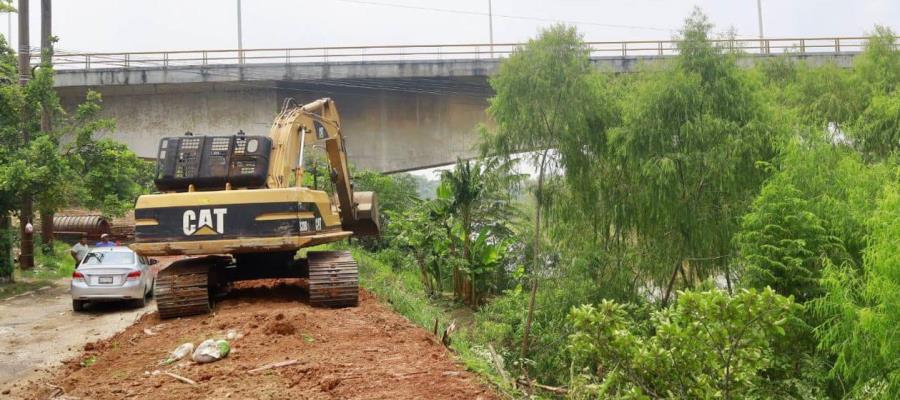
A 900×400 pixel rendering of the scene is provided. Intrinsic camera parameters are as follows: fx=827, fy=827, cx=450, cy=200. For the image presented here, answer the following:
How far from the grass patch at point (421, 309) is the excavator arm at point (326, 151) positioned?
1.39 metres

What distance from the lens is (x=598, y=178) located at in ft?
49.2

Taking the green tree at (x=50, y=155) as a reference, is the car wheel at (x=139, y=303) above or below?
below

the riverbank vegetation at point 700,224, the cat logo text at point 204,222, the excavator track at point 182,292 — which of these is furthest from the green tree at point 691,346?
the excavator track at point 182,292

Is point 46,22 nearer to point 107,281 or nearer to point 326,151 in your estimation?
point 107,281

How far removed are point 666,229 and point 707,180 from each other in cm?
129

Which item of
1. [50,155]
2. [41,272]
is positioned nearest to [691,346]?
[50,155]

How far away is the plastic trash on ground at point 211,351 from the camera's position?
795cm

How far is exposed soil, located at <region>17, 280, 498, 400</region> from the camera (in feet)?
21.7

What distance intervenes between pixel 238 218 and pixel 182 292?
1.22 metres

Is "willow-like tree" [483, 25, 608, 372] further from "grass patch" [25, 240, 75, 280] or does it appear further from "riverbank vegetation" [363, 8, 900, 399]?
"grass patch" [25, 240, 75, 280]

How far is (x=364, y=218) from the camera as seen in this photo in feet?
46.5

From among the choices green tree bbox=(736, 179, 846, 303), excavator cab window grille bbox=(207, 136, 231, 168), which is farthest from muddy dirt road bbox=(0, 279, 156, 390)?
green tree bbox=(736, 179, 846, 303)

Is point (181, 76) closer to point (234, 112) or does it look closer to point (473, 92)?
point (234, 112)

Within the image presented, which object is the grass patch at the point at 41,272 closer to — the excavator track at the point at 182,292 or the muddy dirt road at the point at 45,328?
the muddy dirt road at the point at 45,328
